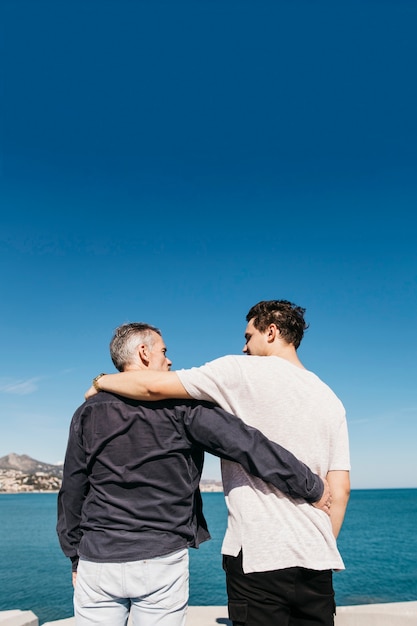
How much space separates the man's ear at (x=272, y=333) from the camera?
2443 millimetres

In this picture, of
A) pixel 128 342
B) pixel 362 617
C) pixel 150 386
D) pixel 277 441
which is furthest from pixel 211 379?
pixel 362 617

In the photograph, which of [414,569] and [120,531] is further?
[414,569]

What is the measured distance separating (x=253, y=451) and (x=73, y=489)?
87 centimetres

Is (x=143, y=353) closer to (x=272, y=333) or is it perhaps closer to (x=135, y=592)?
(x=272, y=333)

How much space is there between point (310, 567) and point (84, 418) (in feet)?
3.76

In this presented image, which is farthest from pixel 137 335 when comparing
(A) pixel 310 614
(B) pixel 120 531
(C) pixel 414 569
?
(C) pixel 414 569

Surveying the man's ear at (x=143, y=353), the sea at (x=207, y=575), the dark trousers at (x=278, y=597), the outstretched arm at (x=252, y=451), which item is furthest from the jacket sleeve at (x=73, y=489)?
the sea at (x=207, y=575)

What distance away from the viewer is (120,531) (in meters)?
2.05

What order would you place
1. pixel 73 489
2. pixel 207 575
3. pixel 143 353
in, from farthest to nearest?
pixel 207 575 < pixel 143 353 < pixel 73 489

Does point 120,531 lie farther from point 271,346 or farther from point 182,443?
point 271,346

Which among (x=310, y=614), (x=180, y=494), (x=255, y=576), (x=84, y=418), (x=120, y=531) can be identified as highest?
(x=84, y=418)

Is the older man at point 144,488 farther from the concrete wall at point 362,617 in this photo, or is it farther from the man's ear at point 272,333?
the concrete wall at point 362,617

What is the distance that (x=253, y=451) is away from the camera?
2.02 m

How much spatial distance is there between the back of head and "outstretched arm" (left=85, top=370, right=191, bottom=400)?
1.97ft
